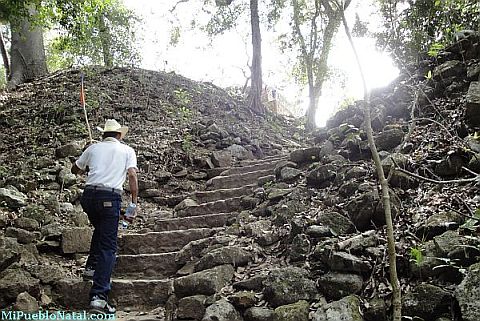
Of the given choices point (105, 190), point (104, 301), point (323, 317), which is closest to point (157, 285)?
point (104, 301)

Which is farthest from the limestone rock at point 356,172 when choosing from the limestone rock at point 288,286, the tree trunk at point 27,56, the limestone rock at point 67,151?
the tree trunk at point 27,56

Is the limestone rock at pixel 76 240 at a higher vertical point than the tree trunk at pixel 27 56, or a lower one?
lower

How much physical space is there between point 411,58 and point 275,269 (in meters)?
4.34

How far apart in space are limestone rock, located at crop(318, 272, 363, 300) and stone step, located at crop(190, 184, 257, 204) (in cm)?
290

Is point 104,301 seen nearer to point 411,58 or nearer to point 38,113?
point 411,58

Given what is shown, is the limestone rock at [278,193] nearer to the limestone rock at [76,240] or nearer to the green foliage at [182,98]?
the limestone rock at [76,240]

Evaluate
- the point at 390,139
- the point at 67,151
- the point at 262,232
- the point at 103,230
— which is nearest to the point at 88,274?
the point at 103,230

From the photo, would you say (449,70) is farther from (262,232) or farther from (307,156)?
(262,232)

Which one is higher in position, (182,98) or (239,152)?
(182,98)

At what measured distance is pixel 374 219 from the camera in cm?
365

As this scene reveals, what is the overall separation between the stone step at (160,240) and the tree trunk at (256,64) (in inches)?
307

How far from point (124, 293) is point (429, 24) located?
18.0 feet

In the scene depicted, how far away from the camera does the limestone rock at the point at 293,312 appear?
9.87 ft

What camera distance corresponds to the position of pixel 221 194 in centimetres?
632
